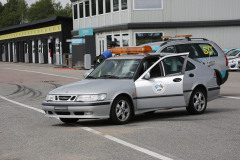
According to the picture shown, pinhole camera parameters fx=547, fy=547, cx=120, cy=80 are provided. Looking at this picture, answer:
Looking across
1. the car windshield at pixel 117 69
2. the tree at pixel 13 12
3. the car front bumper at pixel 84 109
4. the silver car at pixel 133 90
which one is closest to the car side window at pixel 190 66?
the silver car at pixel 133 90

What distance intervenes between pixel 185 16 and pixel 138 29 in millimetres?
3600

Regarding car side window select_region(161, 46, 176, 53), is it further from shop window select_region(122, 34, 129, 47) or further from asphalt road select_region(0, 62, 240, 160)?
shop window select_region(122, 34, 129, 47)

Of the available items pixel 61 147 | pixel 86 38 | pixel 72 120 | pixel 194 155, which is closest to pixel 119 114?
pixel 72 120

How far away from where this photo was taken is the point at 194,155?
7301 millimetres

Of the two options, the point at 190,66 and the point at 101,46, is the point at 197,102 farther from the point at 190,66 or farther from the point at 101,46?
the point at 101,46

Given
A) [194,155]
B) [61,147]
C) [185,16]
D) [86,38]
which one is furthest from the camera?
[86,38]

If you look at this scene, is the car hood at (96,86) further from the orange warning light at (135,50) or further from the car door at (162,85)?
the orange warning light at (135,50)

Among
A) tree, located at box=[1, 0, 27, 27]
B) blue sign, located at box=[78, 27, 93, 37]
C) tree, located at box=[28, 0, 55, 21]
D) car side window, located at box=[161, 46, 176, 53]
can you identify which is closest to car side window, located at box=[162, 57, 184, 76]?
car side window, located at box=[161, 46, 176, 53]

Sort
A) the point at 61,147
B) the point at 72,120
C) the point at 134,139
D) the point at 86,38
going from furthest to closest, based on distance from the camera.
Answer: the point at 86,38 → the point at 72,120 → the point at 134,139 → the point at 61,147

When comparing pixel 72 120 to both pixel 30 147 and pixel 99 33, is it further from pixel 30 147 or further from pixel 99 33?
pixel 99 33

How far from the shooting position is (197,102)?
1210 centimetres

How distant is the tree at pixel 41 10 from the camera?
148 meters

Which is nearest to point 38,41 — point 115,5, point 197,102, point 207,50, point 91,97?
point 115,5

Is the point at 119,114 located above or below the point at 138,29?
below
